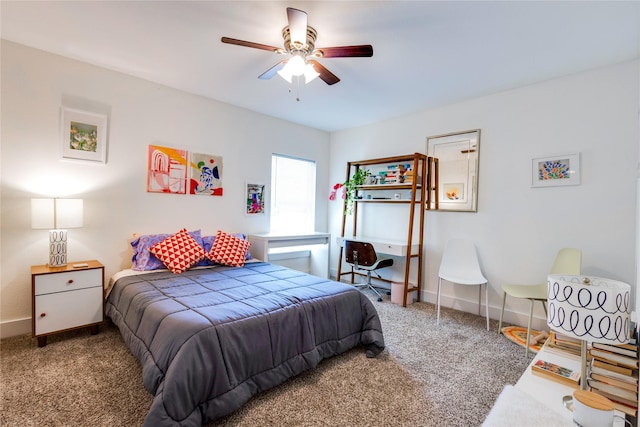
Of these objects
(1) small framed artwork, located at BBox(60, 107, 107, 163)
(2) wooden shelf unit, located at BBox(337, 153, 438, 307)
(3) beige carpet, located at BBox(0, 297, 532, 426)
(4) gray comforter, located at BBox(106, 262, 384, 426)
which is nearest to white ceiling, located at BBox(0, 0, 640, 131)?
(1) small framed artwork, located at BBox(60, 107, 107, 163)

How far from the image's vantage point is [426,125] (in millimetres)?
3871

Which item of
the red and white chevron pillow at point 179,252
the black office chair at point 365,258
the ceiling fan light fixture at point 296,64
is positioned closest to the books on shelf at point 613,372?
the ceiling fan light fixture at point 296,64

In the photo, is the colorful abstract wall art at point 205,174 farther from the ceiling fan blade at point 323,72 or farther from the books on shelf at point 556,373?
the books on shelf at point 556,373

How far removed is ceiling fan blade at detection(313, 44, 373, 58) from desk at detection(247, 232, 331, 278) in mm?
2364

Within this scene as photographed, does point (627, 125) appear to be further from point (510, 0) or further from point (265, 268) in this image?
point (265, 268)

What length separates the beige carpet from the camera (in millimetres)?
1648

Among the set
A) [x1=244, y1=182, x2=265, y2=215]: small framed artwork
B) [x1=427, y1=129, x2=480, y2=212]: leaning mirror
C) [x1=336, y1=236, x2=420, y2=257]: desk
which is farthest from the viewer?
[x1=244, y1=182, x2=265, y2=215]: small framed artwork

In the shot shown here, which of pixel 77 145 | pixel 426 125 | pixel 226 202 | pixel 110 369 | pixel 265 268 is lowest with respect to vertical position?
pixel 110 369

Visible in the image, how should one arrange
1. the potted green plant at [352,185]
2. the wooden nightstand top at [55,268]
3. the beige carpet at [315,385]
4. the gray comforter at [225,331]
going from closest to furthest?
the gray comforter at [225,331] → the beige carpet at [315,385] → the wooden nightstand top at [55,268] → the potted green plant at [352,185]

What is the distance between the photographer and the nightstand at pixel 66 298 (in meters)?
2.31

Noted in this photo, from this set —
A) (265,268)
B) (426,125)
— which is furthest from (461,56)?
(265,268)

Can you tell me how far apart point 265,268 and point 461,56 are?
2732 mm

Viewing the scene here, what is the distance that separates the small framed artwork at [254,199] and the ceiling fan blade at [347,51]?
2.32m

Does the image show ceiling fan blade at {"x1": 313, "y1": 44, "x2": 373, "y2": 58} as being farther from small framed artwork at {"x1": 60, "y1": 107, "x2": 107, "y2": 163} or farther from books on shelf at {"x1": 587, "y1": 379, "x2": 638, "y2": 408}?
small framed artwork at {"x1": 60, "y1": 107, "x2": 107, "y2": 163}
